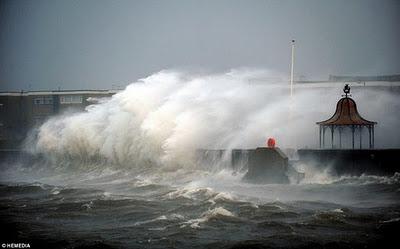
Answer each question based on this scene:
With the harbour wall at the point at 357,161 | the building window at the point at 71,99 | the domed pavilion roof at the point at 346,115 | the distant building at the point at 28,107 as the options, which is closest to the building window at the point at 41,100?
the distant building at the point at 28,107

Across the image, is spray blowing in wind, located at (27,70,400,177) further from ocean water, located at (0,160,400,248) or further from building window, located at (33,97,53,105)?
building window, located at (33,97,53,105)

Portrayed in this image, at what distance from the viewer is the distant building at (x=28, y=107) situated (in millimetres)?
48375

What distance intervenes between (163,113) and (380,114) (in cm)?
1611

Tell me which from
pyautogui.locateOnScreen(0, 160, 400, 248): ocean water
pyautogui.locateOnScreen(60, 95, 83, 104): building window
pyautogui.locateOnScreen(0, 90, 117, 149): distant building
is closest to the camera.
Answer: pyautogui.locateOnScreen(0, 160, 400, 248): ocean water

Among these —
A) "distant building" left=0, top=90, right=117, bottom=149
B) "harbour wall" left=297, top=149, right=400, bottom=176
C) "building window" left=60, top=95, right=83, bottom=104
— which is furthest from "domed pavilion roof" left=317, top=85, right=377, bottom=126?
"distant building" left=0, top=90, right=117, bottom=149

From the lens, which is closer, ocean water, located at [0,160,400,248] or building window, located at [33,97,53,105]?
ocean water, located at [0,160,400,248]

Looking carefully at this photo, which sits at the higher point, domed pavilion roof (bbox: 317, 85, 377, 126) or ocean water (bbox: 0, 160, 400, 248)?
domed pavilion roof (bbox: 317, 85, 377, 126)

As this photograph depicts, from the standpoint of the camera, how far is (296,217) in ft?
34.3

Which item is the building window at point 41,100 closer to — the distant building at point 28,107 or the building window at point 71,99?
the distant building at point 28,107

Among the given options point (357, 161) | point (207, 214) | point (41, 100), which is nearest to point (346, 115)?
point (357, 161)

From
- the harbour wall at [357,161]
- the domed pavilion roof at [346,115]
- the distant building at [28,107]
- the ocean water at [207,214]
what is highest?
the distant building at [28,107]

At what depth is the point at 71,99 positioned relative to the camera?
48.4 m

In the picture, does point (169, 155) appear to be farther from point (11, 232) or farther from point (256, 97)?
point (11, 232)

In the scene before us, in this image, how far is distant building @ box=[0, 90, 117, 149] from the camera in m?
48.4
